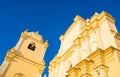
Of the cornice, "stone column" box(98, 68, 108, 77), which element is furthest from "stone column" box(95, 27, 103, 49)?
the cornice

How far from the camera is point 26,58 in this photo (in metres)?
24.8

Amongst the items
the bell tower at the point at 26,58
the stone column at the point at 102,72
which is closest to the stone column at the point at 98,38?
the stone column at the point at 102,72

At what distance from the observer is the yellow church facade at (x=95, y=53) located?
11.3 m

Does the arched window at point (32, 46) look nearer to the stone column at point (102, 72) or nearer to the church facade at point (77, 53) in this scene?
the church facade at point (77, 53)

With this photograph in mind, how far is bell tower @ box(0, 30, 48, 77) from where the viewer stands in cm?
2188

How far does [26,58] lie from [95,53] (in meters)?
14.7

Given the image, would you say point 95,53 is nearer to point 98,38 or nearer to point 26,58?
point 98,38

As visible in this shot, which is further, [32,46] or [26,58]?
[32,46]

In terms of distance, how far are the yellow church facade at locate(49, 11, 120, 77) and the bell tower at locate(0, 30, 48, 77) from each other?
372 centimetres

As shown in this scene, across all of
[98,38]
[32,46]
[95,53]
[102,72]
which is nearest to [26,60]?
[32,46]

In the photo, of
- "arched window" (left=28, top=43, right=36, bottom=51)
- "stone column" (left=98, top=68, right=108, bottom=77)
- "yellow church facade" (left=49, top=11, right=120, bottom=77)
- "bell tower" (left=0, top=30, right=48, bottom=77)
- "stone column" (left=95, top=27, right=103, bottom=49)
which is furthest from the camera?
"arched window" (left=28, top=43, right=36, bottom=51)

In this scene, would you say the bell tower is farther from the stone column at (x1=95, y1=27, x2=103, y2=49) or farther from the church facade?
the stone column at (x1=95, y1=27, x2=103, y2=49)

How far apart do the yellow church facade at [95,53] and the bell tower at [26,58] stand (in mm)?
3716

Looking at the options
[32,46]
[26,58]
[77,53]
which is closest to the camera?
[77,53]
